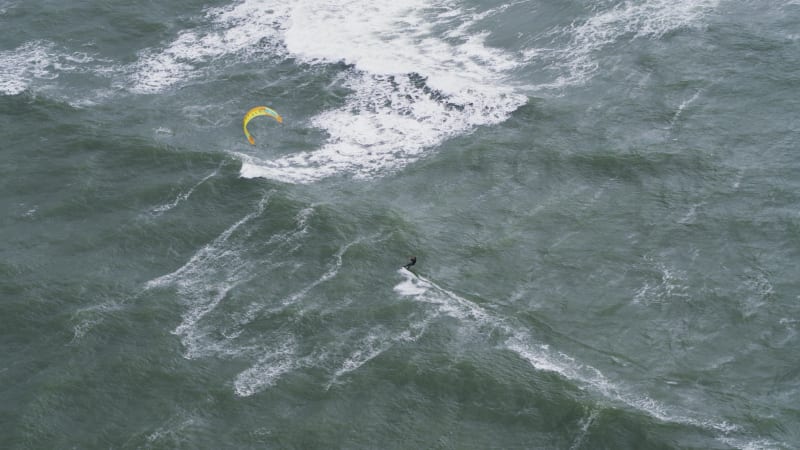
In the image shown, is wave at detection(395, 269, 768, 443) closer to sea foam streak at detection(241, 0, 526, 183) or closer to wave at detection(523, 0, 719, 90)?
sea foam streak at detection(241, 0, 526, 183)

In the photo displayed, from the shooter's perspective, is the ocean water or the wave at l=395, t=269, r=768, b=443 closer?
the wave at l=395, t=269, r=768, b=443

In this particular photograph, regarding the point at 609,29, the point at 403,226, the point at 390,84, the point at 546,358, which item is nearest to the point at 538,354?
the point at 546,358

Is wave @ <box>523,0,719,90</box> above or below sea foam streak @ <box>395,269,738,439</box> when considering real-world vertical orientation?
above

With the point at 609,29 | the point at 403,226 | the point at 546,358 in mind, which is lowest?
the point at 546,358

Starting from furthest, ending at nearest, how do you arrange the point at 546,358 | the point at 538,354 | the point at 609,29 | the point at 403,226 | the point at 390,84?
the point at 609,29 → the point at 390,84 → the point at 403,226 → the point at 538,354 → the point at 546,358

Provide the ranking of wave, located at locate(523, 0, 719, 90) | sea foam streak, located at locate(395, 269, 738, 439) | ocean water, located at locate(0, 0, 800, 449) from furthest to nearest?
wave, located at locate(523, 0, 719, 90) → ocean water, located at locate(0, 0, 800, 449) → sea foam streak, located at locate(395, 269, 738, 439)

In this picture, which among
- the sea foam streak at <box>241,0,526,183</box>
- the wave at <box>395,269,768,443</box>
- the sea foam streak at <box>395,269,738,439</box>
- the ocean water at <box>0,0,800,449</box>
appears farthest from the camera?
the sea foam streak at <box>241,0,526,183</box>

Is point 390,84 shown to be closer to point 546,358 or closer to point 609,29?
point 609,29

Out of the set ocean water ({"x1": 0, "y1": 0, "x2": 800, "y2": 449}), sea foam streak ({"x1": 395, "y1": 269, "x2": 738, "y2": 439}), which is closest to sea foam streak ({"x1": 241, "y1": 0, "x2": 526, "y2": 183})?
ocean water ({"x1": 0, "y1": 0, "x2": 800, "y2": 449})

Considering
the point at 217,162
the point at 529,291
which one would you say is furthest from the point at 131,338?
the point at 529,291
